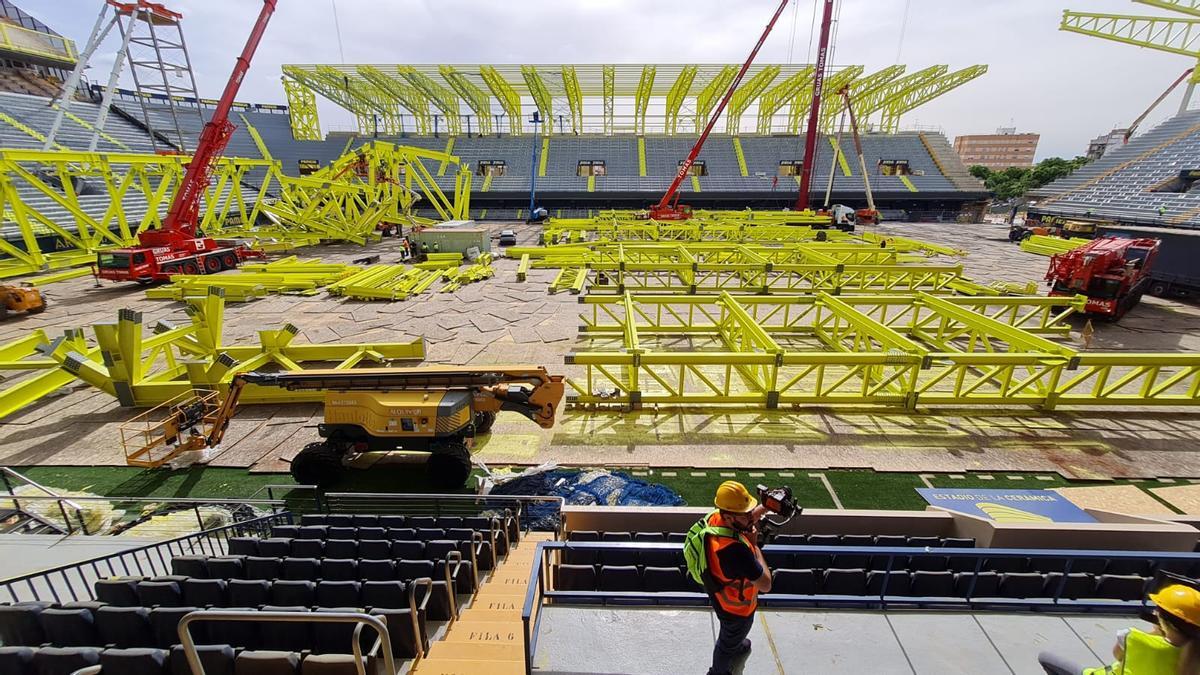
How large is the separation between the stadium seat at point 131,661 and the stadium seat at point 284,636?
644 mm

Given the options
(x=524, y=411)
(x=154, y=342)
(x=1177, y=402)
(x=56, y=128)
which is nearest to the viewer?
(x=524, y=411)

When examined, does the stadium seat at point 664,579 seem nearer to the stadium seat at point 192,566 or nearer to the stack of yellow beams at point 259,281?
the stadium seat at point 192,566

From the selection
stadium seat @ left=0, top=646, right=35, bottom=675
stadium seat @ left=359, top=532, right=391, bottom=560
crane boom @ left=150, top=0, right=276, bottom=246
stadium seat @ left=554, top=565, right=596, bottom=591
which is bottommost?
stadium seat @ left=554, top=565, right=596, bottom=591

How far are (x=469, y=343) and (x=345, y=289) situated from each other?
8.30 metres

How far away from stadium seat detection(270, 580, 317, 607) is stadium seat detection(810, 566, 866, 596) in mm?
4513

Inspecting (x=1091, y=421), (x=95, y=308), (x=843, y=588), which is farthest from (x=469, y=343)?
(x=95, y=308)

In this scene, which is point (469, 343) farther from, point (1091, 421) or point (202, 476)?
point (1091, 421)

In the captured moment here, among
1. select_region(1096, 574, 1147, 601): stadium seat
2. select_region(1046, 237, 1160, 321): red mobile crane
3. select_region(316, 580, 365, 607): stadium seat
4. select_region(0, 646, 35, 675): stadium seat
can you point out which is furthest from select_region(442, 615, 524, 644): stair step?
select_region(1046, 237, 1160, 321): red mobile crane

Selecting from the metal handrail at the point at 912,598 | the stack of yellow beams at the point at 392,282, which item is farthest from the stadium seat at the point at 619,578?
the stack of yellow beams at the point at 392,282

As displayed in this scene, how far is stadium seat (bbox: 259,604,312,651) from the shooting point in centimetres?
337

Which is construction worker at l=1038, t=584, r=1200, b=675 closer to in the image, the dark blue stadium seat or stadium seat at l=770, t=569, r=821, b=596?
stadium seat at l=770, t=569, r=821, b=596

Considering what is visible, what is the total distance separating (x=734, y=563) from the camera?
2.80m

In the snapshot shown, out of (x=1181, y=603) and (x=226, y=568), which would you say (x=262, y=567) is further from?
(x=1181, y=603)

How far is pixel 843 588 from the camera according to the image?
13.7ft
